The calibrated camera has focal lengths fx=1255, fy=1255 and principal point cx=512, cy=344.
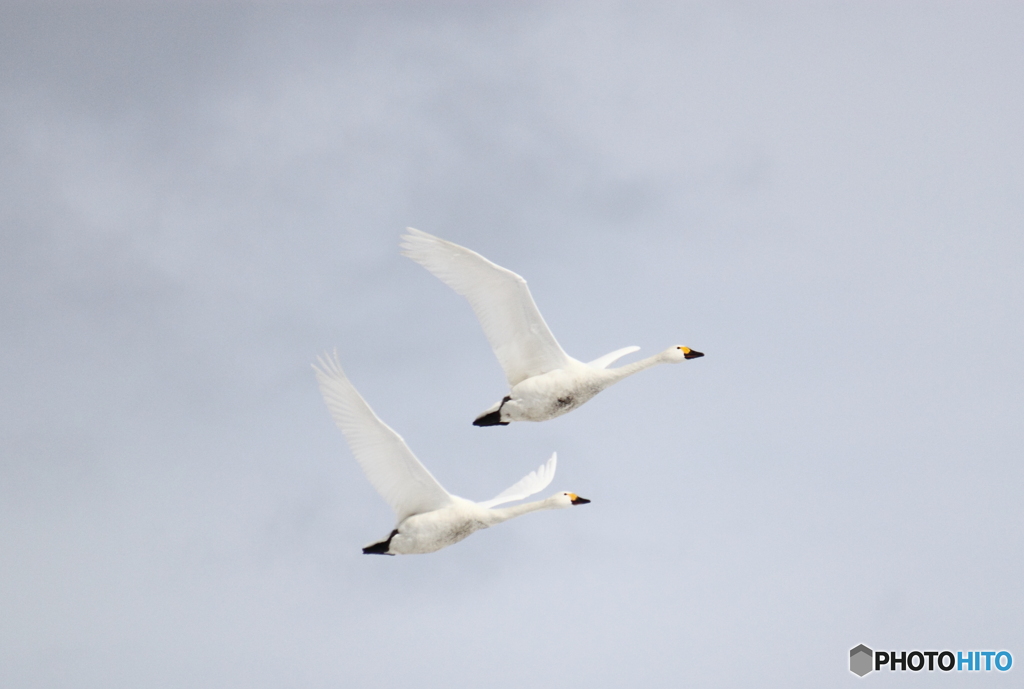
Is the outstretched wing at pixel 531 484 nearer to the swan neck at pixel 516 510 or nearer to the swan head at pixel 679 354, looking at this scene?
the swan neck at pixel 516 510

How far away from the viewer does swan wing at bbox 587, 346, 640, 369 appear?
34750mm

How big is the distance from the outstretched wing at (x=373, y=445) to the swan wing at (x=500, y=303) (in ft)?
11.6

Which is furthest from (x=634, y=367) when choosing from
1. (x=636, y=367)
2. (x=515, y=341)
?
(x=515, y=341)

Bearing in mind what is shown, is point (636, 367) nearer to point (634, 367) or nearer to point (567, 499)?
point (634, 367)

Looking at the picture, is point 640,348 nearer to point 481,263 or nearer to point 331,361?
point 481,263

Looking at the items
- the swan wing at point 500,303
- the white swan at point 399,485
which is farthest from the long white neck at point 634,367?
the white swan at point 399,485

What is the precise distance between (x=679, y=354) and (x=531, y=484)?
5.97 metres

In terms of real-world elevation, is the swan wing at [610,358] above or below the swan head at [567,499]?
above

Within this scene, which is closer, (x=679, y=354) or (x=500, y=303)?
(x=500, y=303)

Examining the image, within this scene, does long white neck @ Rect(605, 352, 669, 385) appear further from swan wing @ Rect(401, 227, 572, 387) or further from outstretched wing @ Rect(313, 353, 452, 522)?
outstretched wing @ Rect(313, 353, 452, 522)

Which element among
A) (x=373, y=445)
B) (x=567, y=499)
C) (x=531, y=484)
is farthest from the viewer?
(x=531, y=484)

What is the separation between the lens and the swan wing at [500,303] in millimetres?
31672

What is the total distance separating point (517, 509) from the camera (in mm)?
33094

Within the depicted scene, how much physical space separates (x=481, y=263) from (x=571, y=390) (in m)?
4.08
